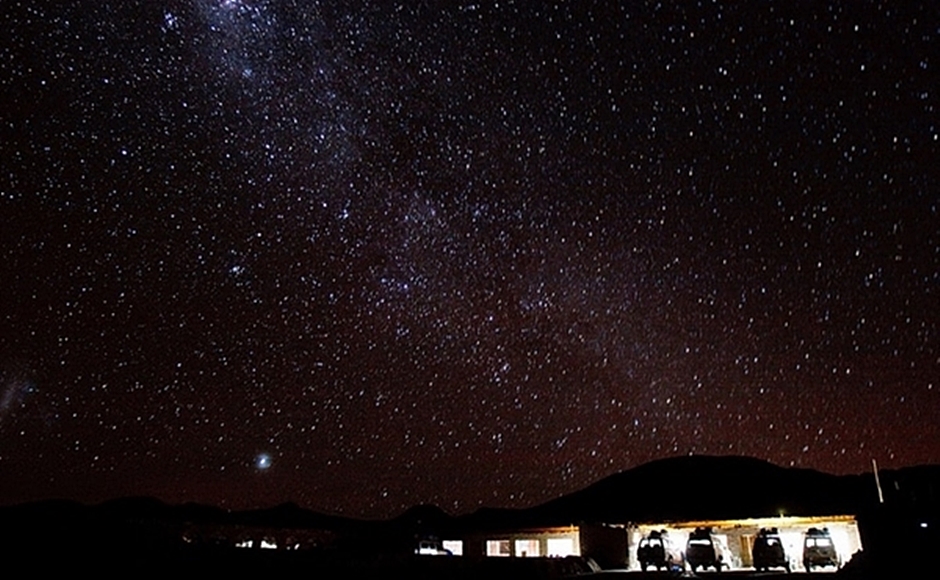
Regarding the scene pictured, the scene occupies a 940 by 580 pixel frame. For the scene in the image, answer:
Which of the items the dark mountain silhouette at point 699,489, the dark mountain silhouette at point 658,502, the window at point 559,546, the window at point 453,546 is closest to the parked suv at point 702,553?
the dark mountain silhouette at point 658,502

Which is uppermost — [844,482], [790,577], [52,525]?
[844,482]

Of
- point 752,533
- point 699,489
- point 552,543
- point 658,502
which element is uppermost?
point 699,489

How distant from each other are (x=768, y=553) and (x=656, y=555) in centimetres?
350

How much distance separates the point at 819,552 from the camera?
23.6m

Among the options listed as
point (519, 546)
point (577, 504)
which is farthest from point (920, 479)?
point (519, 546)

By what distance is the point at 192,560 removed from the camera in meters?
14.0

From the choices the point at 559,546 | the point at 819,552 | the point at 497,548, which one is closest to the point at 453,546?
the point at 497,548

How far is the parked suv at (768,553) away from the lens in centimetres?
2383

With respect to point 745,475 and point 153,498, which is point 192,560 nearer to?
point 745,475

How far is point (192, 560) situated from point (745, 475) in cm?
5940

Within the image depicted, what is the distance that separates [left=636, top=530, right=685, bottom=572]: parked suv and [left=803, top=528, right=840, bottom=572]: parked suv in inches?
156

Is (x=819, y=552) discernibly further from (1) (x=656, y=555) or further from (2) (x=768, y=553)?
(1) (x=656, y=555)

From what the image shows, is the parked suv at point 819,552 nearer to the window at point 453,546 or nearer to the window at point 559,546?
the window at point 559,546

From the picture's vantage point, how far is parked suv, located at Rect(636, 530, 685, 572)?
25.5 meters
